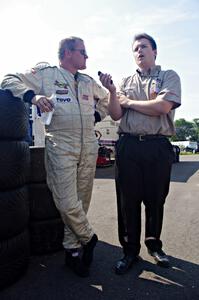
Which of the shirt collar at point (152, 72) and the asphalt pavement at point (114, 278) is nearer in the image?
the asphalt pavement at point (114, 278)

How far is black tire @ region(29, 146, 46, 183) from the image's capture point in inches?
132

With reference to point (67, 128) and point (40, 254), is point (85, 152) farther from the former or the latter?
point (40, 254)

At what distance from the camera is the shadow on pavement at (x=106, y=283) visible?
2.58 m

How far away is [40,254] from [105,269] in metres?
0.75

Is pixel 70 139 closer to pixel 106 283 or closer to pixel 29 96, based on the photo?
pixel 29 96

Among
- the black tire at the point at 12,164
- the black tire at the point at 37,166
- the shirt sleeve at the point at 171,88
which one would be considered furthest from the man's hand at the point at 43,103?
the shirt sleeve at the point at 171,88

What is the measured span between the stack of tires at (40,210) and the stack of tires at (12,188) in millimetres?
400

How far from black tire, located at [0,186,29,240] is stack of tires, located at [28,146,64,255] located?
0.41 m

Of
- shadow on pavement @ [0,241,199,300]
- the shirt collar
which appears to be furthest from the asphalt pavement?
the shirt collar

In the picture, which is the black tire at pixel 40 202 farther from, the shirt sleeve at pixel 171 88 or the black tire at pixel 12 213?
the shirt sleeve at pixel 171 88

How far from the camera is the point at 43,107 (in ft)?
9.02

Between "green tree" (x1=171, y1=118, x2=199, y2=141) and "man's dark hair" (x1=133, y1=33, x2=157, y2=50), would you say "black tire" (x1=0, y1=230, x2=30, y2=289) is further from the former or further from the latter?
"green tree" (x1=171, y1=118, x2=199, y2=141)

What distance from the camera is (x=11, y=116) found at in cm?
279

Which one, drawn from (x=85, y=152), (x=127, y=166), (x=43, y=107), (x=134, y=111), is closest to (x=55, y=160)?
(x=85, y=152)
